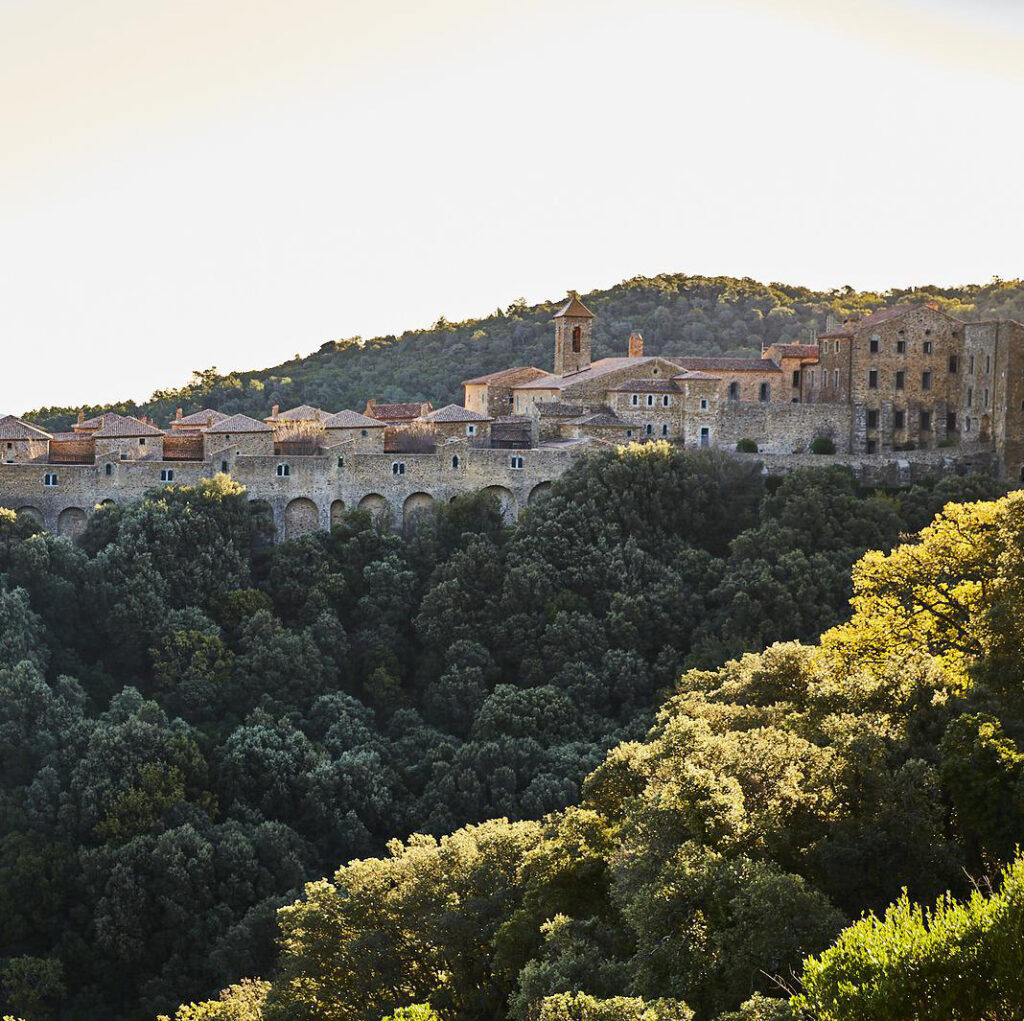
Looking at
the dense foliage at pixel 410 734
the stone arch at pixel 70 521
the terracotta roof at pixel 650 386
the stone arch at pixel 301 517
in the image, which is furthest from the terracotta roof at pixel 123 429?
the terracotta roof at pixel 650 386

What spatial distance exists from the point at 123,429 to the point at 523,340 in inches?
1631

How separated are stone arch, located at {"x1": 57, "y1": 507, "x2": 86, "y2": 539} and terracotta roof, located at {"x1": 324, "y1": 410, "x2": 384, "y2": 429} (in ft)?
26.9

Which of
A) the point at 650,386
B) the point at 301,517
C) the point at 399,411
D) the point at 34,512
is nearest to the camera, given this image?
the point at 34,512

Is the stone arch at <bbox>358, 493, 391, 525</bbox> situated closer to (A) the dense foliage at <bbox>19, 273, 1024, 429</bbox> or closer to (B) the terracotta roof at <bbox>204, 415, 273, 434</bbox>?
(B) the terracotta roof at <bbox>204, 415, 273, 434</bbox>

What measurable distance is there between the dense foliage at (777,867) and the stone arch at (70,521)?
2346 cm

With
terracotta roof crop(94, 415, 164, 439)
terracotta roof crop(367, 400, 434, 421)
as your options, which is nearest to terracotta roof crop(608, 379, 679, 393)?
terracotta roof crop(367, 400, 434, 421)

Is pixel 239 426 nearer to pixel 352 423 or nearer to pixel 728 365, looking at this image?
pixel 352 423

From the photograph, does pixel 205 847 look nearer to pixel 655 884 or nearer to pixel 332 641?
pixel 332 641

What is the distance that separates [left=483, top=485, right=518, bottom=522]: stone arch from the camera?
1880 inches

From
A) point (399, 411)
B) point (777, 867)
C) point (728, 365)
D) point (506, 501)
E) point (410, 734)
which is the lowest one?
point (410, 734)

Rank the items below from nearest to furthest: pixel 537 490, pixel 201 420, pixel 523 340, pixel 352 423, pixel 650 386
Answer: pixel 537 490
pixel 352 423
pixel 650 386
pixel 201 420
pixel 523 340

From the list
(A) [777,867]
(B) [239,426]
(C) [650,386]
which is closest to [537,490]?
(C) [650,386]

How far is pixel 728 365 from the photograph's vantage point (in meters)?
53.1

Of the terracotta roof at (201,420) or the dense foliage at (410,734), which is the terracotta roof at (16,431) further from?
the terracotta roof at (201,420)
